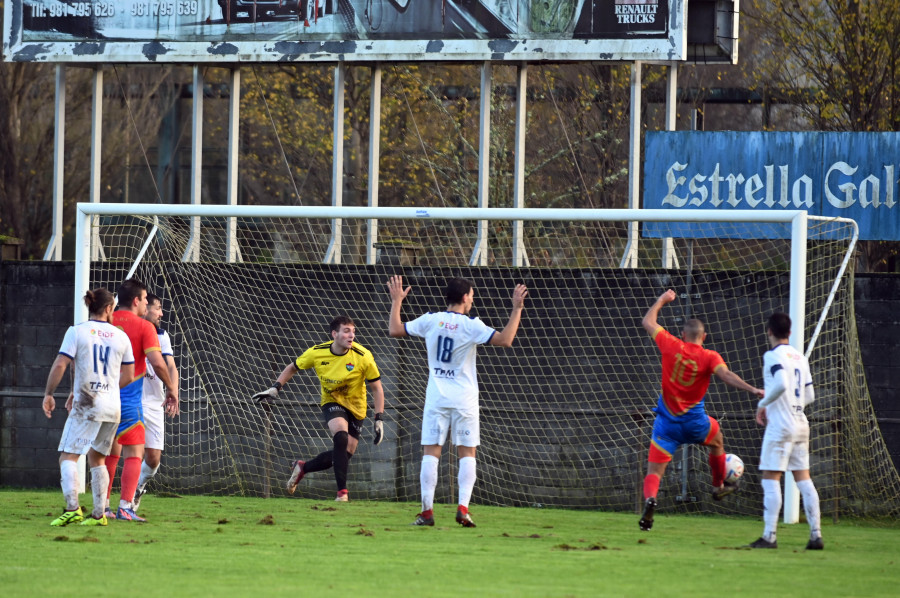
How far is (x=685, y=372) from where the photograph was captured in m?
9.28

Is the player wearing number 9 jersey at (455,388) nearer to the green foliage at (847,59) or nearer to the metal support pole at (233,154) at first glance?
the metal support pole at (233,154)

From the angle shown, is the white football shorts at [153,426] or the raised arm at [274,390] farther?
the raised arm at [274,390]

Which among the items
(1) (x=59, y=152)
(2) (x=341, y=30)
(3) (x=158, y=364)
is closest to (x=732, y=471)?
(3) (x=158, y=364)

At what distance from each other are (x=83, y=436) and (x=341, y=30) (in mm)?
8299

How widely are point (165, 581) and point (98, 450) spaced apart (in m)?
2.53

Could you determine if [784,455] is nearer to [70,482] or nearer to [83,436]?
[83,436]

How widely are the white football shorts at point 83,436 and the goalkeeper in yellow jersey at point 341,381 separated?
245 cm

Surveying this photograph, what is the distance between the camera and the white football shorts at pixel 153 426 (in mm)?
10078

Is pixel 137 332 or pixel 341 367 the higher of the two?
pixel 137 332

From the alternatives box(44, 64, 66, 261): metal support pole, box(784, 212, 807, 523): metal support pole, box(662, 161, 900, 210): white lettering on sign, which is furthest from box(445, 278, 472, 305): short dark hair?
box(44, 64, 66, 261): metal support pole

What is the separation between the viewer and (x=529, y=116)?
22953mm

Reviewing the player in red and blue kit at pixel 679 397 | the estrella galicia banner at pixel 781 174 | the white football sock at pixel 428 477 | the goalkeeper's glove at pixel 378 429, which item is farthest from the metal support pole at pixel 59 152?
the player in red and blue kit at pixel 679 397

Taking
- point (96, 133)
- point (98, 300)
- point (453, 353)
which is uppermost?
point (96, 133)

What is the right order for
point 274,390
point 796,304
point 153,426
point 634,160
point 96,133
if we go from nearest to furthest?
point 153,426
point 796,304
point 274,390
point 634,160
point 96,133
